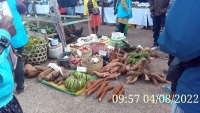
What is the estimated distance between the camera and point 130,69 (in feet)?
10.9

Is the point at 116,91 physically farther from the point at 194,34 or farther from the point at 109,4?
the point at 109,4

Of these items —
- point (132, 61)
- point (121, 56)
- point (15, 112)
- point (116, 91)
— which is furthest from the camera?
point (121, 56)

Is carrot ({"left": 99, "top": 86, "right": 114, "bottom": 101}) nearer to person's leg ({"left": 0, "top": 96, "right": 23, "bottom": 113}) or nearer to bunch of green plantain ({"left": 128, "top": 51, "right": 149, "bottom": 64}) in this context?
bunch of green plantain ({"left": 128, "top": 51, "right": 149, "bottom": 64})

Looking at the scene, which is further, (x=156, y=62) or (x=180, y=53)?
(x=156, y=62)

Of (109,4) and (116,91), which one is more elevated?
(109,4)

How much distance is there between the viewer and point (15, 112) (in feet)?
4.29

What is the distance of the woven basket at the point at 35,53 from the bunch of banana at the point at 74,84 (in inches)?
50.4

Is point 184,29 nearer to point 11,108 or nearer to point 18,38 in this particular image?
point 11,108

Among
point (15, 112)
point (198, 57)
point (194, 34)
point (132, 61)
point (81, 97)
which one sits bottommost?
point (81, 97)

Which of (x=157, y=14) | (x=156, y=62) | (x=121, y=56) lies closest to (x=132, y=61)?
(x=121, y=56)

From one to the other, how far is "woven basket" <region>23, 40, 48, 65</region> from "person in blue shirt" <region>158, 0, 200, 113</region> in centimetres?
320

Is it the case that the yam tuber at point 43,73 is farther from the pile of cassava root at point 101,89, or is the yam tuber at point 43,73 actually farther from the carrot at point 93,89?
the carrot at point 93,89

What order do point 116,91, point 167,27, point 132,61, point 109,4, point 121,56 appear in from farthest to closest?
point 109,4, point 121,56, point 132,61, point 116,91, point 167,27

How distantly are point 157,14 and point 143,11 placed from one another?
2.35 metres
